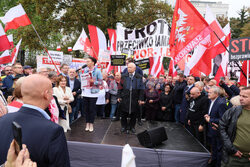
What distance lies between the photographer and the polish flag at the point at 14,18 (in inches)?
229

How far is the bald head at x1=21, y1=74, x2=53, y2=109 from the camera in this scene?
1476mm

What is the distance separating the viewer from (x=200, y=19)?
530cm

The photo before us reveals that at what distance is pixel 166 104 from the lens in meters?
7.39

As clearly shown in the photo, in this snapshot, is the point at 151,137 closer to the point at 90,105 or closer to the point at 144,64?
the point at 90,105

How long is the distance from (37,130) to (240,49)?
456 cm

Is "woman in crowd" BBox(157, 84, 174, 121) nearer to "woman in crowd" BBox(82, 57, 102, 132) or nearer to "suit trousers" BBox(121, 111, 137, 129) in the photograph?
"suit trousers" BBox(121, 111, 137, 129)

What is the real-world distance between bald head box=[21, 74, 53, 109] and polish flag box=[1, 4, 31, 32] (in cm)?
535

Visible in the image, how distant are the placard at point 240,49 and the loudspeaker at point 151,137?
2.45 metres

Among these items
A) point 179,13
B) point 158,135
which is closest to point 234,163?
point 158,135

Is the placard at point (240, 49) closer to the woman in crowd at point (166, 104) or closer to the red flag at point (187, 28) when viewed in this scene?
the red flag at point (187, 28)

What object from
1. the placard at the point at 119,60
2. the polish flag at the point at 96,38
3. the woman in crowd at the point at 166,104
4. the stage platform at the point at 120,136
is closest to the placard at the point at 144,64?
the placard at the point at 119,60

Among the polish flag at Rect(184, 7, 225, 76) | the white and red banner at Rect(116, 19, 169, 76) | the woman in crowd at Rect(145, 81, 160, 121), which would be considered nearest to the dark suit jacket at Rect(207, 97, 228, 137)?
the polish flag at Rect(184, 7, 225, 76)

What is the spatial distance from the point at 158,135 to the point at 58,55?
6.16 m

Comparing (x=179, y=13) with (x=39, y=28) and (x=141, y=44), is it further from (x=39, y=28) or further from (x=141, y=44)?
(x=39, y=28)
